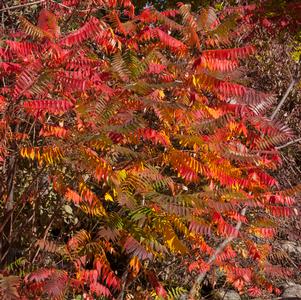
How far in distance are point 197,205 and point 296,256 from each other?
15.7ft

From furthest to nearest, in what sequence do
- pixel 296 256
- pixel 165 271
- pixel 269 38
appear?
pixel 269 38 < pixel 296 256 < pixel 165 271

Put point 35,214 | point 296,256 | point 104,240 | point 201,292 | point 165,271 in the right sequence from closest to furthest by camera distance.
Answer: point 104,240, point 35,214, point 165,271, point 201,292, point 296,256

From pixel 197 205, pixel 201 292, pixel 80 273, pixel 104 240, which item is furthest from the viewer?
pixel 201 292

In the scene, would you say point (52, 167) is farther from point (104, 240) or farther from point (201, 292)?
point (201, 292)

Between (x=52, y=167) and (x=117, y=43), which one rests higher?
(x=117, y=43)

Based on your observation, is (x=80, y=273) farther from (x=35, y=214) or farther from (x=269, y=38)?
(x=269, y=38)

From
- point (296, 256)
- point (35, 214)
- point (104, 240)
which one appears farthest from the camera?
point (296, 256)

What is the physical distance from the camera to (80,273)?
15.7 feet

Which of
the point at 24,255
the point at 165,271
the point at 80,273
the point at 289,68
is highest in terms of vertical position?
the point at 289,68

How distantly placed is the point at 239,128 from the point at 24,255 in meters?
2.62

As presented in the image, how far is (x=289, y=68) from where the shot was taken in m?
8.77

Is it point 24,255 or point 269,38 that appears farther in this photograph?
point 269,38

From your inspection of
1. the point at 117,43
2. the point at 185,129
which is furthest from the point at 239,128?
the point at 117,43

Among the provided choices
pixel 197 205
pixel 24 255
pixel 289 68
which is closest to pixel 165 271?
pixel 24 255
